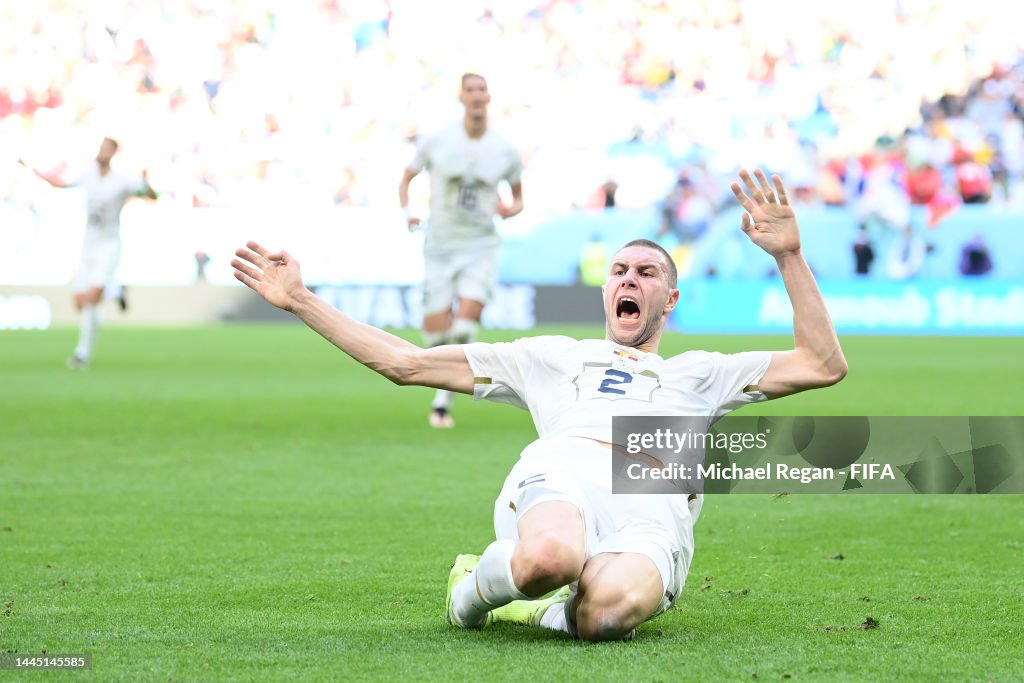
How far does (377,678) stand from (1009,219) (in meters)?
25.3

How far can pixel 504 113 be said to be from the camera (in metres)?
31.8

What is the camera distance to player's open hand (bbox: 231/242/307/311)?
4.94m

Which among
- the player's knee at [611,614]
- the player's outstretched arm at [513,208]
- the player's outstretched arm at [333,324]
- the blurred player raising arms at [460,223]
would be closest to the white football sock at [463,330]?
the blurred player raising arms at [460,223]

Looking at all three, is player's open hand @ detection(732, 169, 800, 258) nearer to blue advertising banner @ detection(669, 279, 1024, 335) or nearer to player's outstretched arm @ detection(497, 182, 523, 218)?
player's outstretched arm @ detection(497, 182, 523, 218)

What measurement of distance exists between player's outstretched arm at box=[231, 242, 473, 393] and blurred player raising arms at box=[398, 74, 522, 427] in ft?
24.7

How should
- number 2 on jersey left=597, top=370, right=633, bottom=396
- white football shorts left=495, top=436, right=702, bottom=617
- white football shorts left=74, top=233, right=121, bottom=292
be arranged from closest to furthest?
white football shorts left=495, top=436, right=702, bottom=617 < number 2 on jersey left=597, top=370, right=633, bottom=396 < white football shorts left=74, top=233, right=121, bottom=292

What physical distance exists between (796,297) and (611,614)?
49.8 inches

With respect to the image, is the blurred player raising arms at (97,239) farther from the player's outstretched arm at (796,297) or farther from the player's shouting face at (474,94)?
the player's outstretched arm at (796,297)

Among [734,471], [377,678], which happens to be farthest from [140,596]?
[734,471]

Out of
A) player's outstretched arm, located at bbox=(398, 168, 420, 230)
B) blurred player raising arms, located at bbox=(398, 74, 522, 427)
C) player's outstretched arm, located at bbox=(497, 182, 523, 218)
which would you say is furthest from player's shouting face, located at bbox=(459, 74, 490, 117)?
player's outstretched arm, located at bbox=(497, 182, 523, 218)

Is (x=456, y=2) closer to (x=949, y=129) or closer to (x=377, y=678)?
(x=949, y=129)

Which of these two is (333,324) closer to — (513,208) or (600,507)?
(600,507)

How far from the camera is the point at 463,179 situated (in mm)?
12789

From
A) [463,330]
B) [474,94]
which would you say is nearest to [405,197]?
[463,330]
